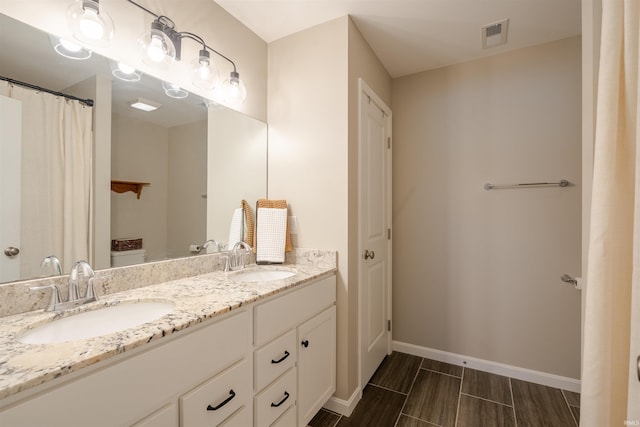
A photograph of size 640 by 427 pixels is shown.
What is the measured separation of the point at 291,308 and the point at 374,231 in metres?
1.02

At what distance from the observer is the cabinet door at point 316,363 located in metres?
1.43

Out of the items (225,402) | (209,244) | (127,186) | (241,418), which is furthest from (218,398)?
(127,186)

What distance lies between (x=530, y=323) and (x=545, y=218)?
2.54 ft

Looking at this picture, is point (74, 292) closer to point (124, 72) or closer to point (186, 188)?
point (186, 188)

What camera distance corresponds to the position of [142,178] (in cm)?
134

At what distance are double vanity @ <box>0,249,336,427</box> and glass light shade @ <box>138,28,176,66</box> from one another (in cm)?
97

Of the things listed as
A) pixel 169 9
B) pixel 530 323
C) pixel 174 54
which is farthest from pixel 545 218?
pixel 169 9

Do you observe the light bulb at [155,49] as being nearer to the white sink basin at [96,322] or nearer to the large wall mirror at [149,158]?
the large wall mirror at [149,158]

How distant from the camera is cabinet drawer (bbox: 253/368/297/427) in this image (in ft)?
3.78

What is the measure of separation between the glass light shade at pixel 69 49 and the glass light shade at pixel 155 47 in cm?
22

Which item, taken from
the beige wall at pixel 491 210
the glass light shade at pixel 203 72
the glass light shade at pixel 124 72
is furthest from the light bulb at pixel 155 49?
the beige wall at pixel 491 210

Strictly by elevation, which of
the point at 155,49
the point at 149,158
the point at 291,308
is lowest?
the point at 291,308

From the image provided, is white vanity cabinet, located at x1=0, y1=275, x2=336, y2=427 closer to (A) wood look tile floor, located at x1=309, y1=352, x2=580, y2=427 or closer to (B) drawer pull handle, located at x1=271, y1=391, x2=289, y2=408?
(B) drawer pull handle, located at x1=271, y1=391, x2=289, y2=408

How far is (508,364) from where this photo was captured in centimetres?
212
